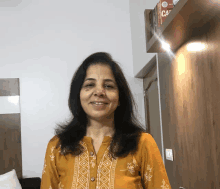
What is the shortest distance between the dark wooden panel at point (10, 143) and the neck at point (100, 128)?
264cm

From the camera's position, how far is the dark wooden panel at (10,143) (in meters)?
3.26

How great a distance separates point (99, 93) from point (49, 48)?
2788 mm

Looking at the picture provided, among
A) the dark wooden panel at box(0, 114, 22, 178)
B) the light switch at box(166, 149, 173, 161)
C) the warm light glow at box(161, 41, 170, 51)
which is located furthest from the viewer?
the dark wooden panel at box(0, 114, 22, 178)

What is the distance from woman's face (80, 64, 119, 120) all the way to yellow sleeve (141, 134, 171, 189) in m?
0.20

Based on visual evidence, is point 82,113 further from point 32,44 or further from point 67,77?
point 32,44

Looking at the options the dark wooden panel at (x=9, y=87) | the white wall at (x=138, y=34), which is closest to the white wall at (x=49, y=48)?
the dark wooden panel at (x=9, y=87)

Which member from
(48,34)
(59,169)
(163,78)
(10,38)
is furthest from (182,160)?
(10,38)

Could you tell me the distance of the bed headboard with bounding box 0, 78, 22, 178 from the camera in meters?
3.27

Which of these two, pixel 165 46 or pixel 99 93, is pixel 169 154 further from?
pixel 99 93

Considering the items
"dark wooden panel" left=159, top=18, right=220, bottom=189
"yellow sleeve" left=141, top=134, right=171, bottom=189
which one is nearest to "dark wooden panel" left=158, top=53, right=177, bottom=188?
"dark wooden panel" left=159, top=18, right=220, bottom=189

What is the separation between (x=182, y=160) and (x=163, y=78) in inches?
27.6

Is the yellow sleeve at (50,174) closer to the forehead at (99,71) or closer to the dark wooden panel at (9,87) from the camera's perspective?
the forehead at (99,71)

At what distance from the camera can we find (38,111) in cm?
341

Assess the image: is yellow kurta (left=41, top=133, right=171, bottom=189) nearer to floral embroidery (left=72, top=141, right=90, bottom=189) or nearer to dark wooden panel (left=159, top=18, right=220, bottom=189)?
floral embroidery (left=72, top=141, right=90, bottom=189)
